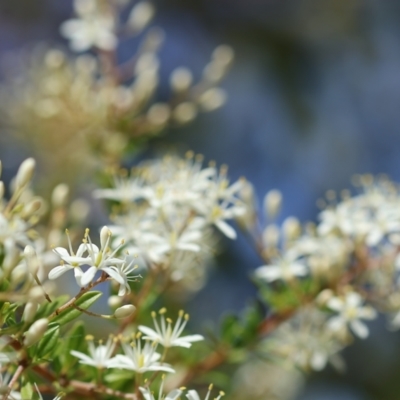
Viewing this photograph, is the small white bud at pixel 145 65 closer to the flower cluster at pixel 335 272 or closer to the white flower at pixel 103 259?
the flower cluster at pixel 335 272

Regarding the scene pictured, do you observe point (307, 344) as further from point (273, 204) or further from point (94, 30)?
point (94, 30)

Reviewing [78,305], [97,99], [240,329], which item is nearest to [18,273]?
[78,305]

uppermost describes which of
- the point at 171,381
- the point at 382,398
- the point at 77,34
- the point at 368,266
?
the point at 77,34

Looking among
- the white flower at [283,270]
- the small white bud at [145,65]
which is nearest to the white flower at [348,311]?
the white flower at [283,270]

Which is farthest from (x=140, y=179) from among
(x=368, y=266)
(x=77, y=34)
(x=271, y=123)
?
(x=271, y=123)

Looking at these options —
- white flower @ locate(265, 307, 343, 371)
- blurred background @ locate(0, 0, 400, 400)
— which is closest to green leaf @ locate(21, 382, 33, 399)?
white flower @ locate(265, 307, 343, 371)

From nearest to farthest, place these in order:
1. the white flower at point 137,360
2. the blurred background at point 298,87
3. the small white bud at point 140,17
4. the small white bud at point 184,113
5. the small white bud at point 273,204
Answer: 1. the white flower at point 137,360
2. the small white bud at point 273,204
3. the small white bud at point 184,113
4. the small white bud at point 140,17
5. the blurred background at point 298,87

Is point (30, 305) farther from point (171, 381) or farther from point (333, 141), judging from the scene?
point (333, 141)
